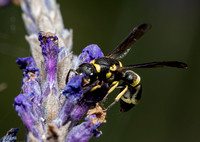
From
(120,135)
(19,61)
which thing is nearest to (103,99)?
(19,61)

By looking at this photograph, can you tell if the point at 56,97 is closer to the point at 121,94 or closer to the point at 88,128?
the point at 88,128

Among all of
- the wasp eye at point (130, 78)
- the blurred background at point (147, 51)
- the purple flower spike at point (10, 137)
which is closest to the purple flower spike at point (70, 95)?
the purple flower spike at point (10, 137)

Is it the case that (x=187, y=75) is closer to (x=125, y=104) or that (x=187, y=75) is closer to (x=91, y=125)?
(x=125, y=104)

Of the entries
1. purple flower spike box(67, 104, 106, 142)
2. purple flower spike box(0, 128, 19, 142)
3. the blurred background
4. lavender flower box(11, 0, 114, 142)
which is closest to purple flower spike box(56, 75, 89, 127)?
lavender flower box(11, 0, 114, 142)

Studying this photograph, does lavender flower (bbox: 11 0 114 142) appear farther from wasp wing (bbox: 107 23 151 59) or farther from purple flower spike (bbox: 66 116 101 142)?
wasp wing (bbox: 107 23 151 59)

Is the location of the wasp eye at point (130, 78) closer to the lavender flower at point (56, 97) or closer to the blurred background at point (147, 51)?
the lavender flower at point (56, 97)

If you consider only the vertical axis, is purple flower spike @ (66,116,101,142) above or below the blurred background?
below
